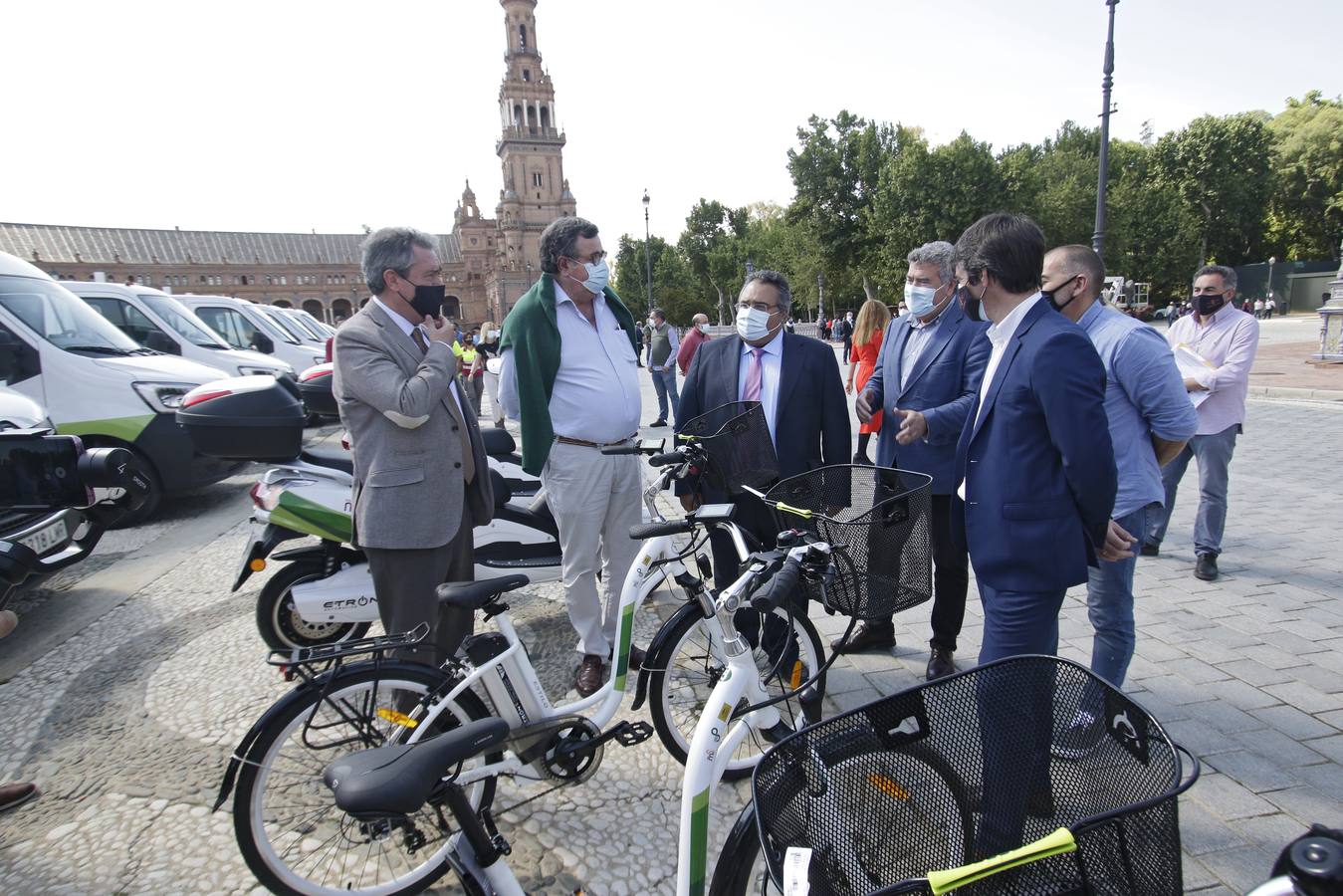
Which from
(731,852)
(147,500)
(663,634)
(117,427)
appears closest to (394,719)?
(663,634)

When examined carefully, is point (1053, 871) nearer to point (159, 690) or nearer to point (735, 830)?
point (735, 830)

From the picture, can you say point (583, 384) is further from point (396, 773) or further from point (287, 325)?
point (287, 325)

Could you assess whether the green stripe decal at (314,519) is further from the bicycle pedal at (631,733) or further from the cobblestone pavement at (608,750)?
the bicycle pedal at (631,733)

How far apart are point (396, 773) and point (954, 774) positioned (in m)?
1.20

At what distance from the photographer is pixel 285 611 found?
4.12m

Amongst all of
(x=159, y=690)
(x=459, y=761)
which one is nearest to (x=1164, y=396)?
(x=459, y=761)

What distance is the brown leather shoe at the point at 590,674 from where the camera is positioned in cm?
357

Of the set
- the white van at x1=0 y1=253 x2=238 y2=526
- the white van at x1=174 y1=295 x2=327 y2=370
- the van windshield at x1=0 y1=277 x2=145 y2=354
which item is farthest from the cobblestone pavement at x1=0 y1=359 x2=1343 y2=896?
the white van at x1=174 y1=295 x2=327 y2=370

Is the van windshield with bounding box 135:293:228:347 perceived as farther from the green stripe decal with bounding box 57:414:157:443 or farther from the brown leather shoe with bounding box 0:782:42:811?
the brown leather shoe with bounding box 0:782:42:811

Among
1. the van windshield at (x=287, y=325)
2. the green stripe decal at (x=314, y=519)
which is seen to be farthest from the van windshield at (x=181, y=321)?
the green stripe decal at (x=314, y=519)

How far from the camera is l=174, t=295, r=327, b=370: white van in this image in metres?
14.2

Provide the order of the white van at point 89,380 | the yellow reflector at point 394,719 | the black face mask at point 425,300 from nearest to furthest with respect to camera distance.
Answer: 1. the yellow reflector at point 394,719
2. the black face mask at point 425,300
3. the white van at point 89,380

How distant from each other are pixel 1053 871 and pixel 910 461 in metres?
2.77

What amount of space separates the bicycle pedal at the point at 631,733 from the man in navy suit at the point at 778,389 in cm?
100
